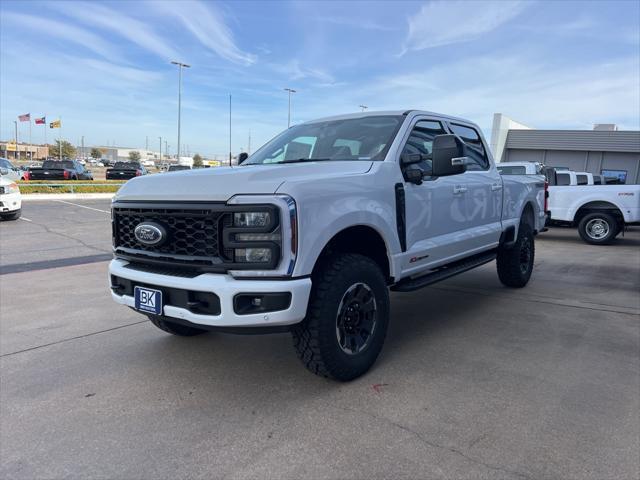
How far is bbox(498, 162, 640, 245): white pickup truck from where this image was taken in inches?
436

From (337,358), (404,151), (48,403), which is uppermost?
(404,151)

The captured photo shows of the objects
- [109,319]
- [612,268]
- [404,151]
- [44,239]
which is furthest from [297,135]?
[44,239]

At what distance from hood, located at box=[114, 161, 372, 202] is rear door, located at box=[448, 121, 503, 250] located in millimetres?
1765

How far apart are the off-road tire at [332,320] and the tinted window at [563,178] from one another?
1112cm

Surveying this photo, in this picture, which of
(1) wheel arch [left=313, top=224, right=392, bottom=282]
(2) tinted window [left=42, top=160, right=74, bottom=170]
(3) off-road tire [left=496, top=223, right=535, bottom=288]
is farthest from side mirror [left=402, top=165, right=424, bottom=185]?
(2) tinted window [left=42, top=160, right=74, bottom=170]

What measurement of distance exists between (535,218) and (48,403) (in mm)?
6093

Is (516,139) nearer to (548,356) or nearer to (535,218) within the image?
(535,218)

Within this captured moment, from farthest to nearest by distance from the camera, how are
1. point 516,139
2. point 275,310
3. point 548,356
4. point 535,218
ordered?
point 516,139 < point 535,218 < point 548,356 < point 275,310

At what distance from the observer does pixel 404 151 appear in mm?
3887

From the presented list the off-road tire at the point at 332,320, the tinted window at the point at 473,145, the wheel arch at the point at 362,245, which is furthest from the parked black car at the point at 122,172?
the off-road tire at the point at 332,320

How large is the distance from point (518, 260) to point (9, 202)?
11131mm

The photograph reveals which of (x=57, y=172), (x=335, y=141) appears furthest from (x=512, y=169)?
(x=57, y=172)

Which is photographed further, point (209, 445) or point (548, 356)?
point (548, 356)

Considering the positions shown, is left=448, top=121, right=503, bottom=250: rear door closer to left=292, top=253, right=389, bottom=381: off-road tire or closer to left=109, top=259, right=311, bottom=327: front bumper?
left=292, top=253, right=389, bottom=381: off-road tire
